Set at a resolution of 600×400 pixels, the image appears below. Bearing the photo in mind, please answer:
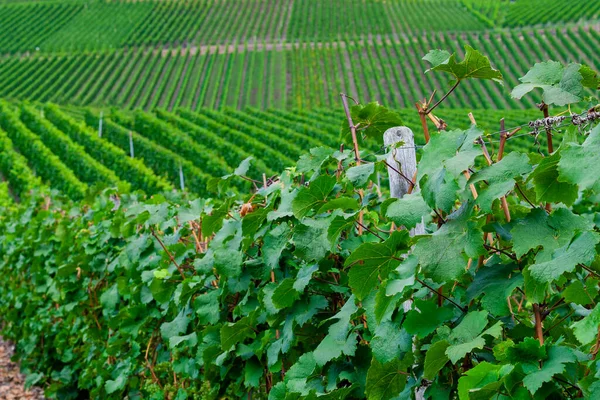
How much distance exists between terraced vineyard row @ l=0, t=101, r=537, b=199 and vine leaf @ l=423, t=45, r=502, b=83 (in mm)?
18703

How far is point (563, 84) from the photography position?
1.76 metres

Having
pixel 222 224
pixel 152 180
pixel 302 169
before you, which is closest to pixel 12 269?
pixel 222 224

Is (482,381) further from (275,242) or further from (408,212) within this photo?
(275,242)

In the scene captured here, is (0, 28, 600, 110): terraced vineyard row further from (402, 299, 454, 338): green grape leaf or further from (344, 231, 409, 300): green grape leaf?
(402, 299, 454, 338): green grape leaf

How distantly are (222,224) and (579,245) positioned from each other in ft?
6.30

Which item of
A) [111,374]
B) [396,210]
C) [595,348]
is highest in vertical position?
[396,210]

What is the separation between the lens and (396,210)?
1.77 m

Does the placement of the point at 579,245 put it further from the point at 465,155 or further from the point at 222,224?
the point at 222,224

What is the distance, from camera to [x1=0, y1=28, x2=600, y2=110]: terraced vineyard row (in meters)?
43.2

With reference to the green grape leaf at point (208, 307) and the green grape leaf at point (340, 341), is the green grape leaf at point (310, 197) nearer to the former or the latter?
the green grape leaf at point (340, 341)

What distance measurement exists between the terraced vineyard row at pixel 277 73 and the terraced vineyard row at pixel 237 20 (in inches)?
93.3

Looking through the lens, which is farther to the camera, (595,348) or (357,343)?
(357,343)

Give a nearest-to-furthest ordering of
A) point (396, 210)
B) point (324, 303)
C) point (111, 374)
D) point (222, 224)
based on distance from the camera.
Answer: point (396, 210) < point (324, 303) < point (222, 224) < point (111, 374)

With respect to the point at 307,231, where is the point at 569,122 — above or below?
above
